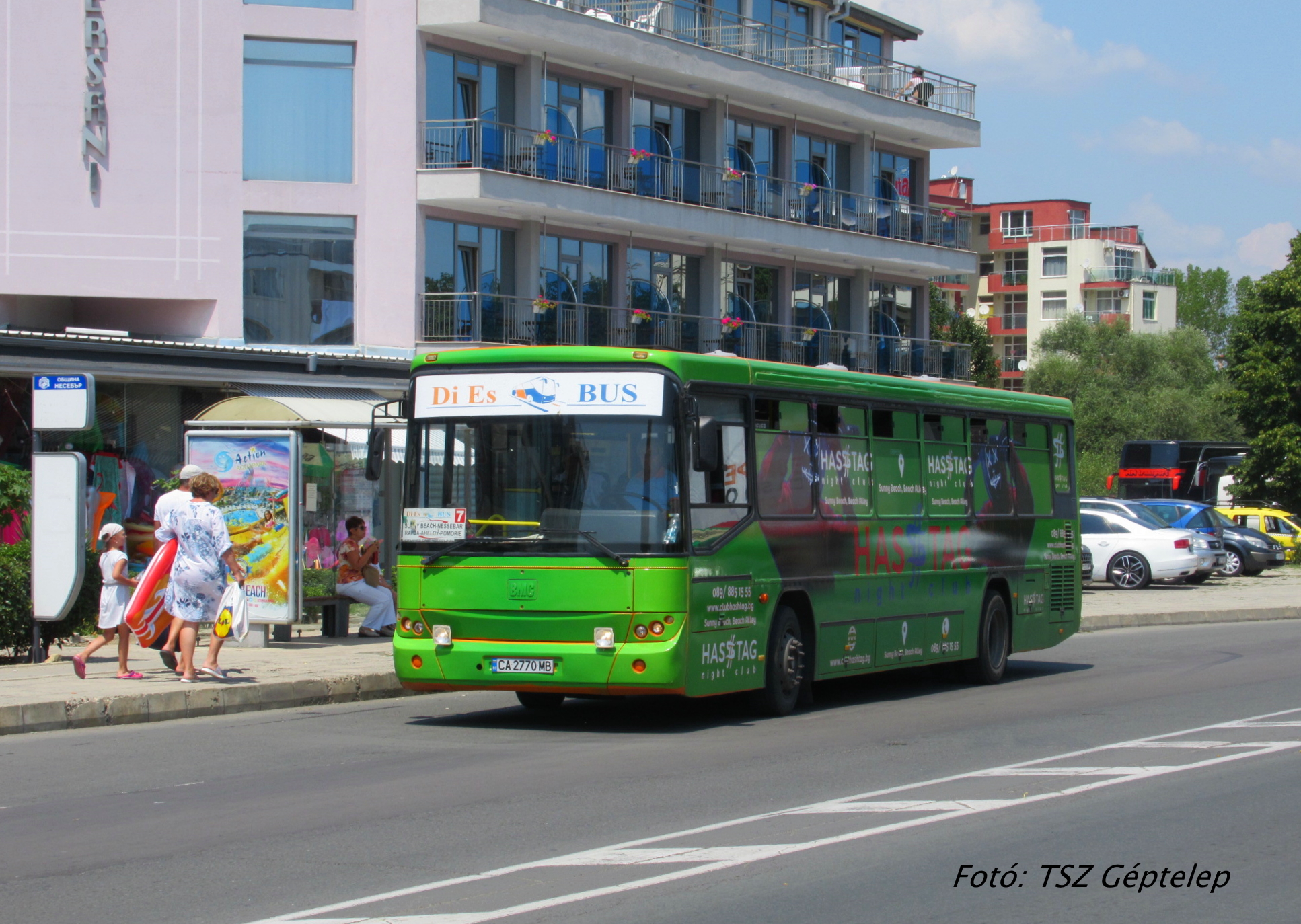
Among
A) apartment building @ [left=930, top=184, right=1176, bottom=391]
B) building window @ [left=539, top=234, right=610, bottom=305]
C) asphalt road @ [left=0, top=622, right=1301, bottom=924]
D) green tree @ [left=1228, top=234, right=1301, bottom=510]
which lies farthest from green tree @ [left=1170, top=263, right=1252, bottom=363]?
asphalt road @ [left=0, top=622, right=1301, bottom=924]

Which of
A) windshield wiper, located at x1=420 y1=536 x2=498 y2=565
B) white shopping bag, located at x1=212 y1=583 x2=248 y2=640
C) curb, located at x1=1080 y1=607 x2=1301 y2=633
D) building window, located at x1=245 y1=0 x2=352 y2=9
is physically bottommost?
curb, located at x1=1080 y1=607 x2=1301 y2=633

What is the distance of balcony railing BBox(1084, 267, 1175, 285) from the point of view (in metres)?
109

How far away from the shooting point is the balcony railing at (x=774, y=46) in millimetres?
37312

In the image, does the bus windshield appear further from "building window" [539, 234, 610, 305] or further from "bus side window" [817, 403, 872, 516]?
"building window" [539, 234, 610, 305]

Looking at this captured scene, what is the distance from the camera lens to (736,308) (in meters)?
40.0

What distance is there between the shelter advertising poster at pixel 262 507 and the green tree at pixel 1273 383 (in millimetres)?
40426

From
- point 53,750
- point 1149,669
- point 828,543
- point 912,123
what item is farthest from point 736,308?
point 53,750

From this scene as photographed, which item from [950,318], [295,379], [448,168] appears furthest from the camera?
[950,318]

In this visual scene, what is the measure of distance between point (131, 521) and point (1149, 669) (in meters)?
16.9

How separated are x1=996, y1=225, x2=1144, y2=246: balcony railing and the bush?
10140cm

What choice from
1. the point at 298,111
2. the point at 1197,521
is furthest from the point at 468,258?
the point at 1197,521

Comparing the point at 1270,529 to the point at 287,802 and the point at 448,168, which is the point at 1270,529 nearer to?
the point at 448,168

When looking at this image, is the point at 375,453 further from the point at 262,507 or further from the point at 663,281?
the point at 663,281

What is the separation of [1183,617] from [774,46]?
20733 mm
